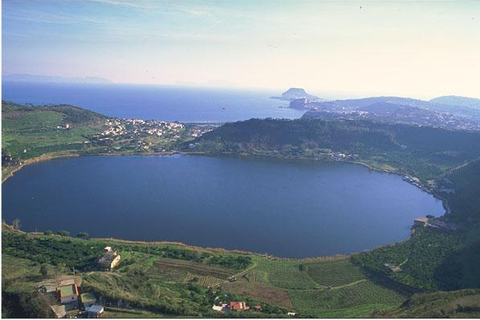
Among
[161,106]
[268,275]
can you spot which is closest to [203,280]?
[268,275]

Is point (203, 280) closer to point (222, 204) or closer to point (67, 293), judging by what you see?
point (67, 293)

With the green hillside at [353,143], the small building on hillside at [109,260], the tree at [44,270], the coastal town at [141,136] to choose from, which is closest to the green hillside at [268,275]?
the tree at [44,270]

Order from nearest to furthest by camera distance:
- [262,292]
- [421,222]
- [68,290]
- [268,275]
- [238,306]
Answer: [68,290], [238,306], [262,292], [268,275], [421,222]

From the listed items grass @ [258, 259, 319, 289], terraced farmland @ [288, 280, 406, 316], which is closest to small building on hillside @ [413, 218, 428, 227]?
terraced farmland @ [288, 280, 406, 316]

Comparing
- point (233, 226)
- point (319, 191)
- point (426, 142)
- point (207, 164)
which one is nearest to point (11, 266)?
point (233, 226)

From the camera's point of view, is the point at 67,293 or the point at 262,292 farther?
the point at 262,292

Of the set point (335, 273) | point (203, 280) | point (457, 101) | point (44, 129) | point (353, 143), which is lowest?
point (203, 280)

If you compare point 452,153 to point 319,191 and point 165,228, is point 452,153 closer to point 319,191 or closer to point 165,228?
point 319,191
